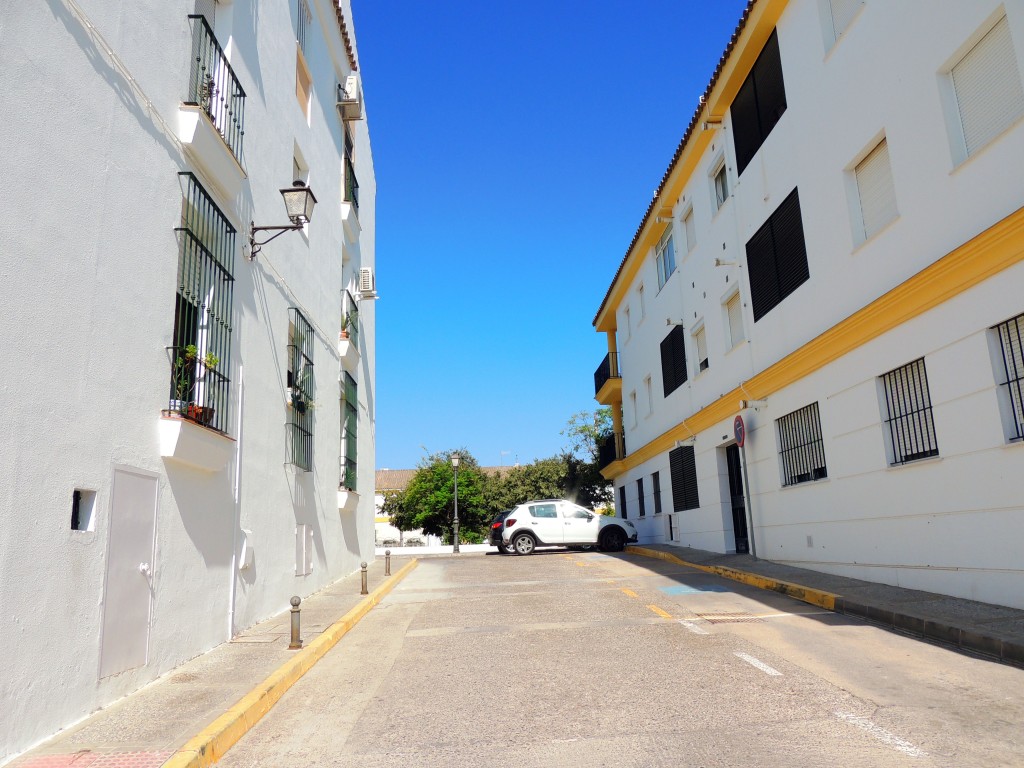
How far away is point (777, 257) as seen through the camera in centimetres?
1419

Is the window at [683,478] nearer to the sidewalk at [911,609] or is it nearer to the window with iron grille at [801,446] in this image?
the window with iron grille at [801,446]

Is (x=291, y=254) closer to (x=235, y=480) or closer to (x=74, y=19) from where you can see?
(x=235, y=480)

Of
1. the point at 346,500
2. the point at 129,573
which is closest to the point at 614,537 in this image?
the point at 346,500

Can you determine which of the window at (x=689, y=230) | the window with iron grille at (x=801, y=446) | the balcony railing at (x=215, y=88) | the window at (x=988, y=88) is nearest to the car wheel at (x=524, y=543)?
the window at (x=689, y=230)

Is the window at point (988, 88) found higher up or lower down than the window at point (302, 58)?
lower down

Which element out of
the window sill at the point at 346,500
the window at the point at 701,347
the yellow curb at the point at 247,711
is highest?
the window at the point at 701,347

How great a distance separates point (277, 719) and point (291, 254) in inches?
301

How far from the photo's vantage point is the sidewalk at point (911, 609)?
22.1ft

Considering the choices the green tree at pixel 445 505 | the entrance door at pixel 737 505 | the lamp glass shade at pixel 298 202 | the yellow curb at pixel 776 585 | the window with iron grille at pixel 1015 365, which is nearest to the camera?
the window with iron grille at pixel 1015 365

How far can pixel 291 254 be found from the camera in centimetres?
1165

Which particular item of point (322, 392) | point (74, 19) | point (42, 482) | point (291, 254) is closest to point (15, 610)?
point (42, 482)

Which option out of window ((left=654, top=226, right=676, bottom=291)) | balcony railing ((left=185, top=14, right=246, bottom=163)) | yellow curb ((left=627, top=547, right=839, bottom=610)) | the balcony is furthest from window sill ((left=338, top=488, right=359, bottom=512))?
the balcony

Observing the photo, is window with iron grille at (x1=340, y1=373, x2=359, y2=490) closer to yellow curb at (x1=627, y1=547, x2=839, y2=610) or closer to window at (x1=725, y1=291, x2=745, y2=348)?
yellow curb at (x1=627, y1=547, x2=839, y2=610)

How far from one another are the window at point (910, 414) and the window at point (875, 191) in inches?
83.0
